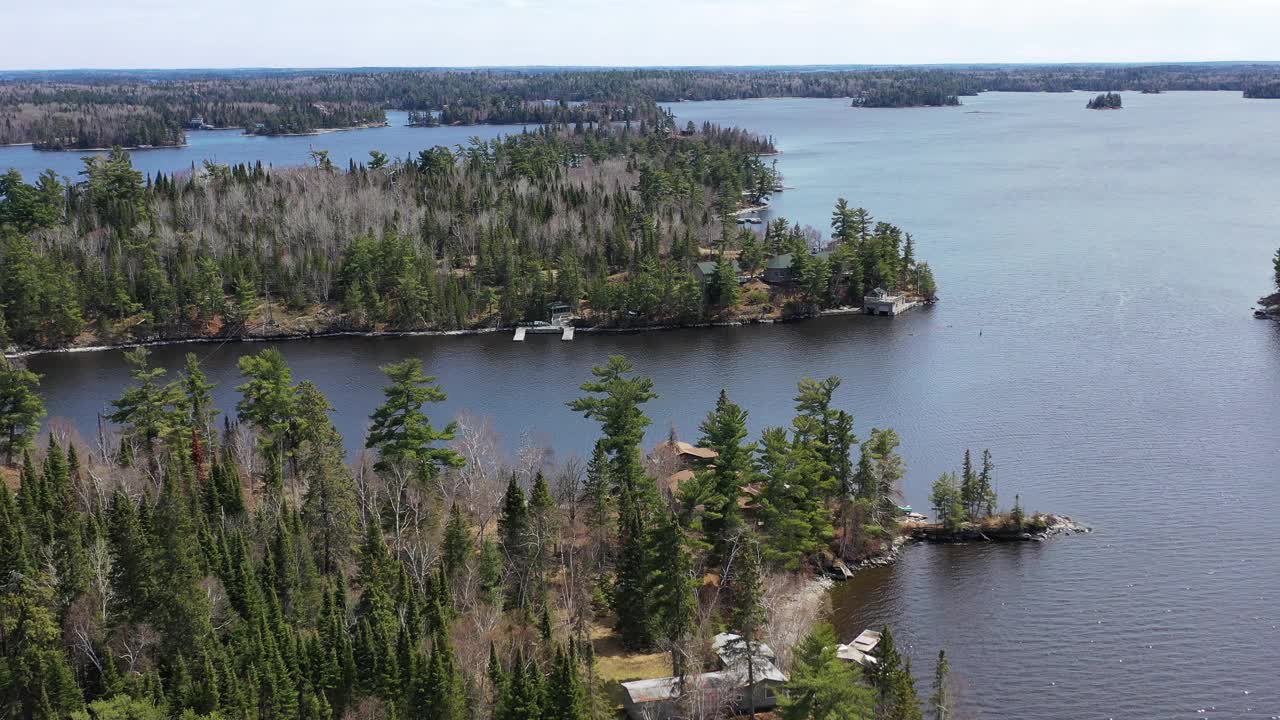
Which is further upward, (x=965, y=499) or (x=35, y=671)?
(x=35, y=671)

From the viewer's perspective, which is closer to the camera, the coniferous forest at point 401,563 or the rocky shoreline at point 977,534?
the coniferous forest at point 401,563

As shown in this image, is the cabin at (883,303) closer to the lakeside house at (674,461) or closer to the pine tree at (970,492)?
the lakeside house at (674,461)

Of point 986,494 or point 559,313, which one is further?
point 559,313

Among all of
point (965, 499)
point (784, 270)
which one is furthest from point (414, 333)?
point (965, 499)

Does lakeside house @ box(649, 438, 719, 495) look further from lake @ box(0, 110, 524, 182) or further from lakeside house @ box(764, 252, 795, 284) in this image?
lake @ box(0, 110, 524, 182)

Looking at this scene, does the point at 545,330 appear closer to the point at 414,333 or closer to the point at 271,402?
the point at 414,333

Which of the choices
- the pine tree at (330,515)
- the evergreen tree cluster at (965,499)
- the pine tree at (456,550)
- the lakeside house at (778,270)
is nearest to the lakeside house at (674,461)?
the evergreen tree cluster at (965,499)
